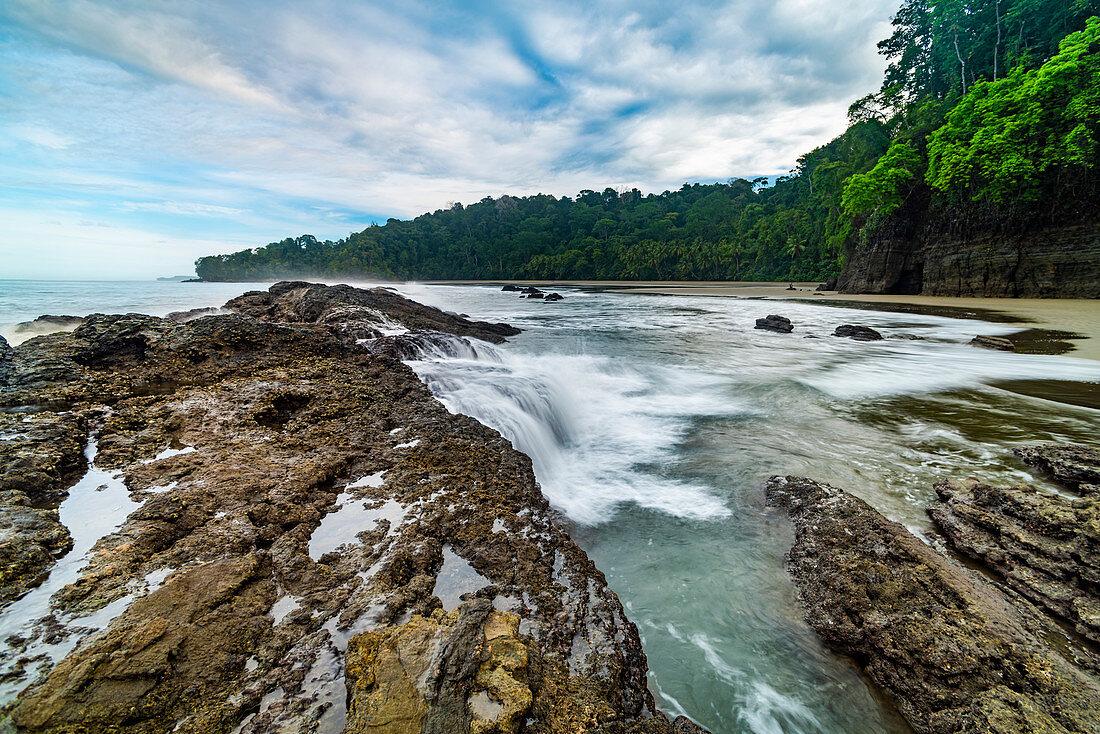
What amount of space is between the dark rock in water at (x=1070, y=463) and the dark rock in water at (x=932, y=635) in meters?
2.41

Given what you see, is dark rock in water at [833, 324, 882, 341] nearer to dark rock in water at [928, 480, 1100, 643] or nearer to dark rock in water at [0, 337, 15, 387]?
dark rock in water at [928, 480, 1100, 643]

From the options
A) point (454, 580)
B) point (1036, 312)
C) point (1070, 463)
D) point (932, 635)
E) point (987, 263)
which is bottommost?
point (932, 635)

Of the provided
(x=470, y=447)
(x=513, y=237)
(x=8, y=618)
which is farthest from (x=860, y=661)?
(x=513, y=237)

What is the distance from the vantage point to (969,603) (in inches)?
102

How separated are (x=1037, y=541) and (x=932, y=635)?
70.3 inches

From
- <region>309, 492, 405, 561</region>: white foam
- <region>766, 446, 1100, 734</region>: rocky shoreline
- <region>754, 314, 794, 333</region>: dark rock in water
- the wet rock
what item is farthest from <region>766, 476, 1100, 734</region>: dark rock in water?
<region>754, 314, 794, 333</region>: dark rock in water


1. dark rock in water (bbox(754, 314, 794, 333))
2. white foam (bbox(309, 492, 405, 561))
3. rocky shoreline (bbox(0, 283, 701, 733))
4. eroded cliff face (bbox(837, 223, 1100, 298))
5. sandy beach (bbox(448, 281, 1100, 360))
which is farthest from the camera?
eroded cliff face (bbox(837, 223, 1100, 298))

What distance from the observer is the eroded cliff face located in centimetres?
1761

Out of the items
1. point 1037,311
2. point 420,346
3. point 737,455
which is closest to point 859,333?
point 1037,311

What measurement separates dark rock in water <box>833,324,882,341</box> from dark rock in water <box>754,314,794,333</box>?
1.86 metres

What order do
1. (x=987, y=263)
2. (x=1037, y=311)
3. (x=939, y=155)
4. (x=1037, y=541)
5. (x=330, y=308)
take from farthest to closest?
(x=939, y=155)
(x=987, y=263)
(x=1037, y=311)
(x=330, y=308)
(x=1037, y=541)

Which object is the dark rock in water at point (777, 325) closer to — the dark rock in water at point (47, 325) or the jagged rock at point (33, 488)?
the jagged rock at point (33, 488)

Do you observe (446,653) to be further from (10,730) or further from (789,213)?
(789,213)

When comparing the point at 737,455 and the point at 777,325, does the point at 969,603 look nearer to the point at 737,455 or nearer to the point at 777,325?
the point at 737,455
